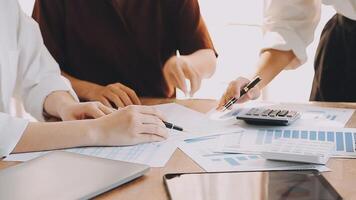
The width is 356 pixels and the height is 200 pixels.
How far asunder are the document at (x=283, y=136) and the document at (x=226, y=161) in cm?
2

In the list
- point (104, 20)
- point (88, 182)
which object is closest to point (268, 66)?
point (104, 20)

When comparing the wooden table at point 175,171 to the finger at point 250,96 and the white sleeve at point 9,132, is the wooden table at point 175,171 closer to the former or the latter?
the white sleeve at point 9,132

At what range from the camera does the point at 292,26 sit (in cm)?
127

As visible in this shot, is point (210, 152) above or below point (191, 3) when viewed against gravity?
below

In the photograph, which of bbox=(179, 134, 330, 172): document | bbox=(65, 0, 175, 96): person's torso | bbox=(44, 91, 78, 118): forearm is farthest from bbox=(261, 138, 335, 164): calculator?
bbox=(65, 0, 175, 96): person's torso

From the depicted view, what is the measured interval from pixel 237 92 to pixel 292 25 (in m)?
0.29

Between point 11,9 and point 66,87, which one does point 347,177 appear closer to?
point 66,87

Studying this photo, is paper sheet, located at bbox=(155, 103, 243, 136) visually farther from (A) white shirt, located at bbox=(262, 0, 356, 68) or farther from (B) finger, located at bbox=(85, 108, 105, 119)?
→ (A) white shirt, located at bbox=(262, 0, 356, 68)

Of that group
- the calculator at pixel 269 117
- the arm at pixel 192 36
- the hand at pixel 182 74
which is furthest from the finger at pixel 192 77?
the calculator at pixel 269 117

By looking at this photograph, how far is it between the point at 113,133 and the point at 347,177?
39cm

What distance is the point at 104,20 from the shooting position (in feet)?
4.33

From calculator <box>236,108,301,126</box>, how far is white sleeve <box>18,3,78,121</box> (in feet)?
1.36

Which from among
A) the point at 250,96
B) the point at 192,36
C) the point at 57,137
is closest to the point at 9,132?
the point at 57,137

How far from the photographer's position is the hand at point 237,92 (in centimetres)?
110
